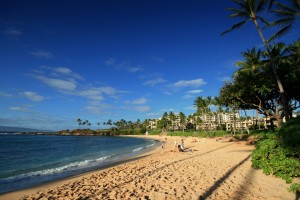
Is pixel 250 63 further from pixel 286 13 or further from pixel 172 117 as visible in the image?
pixel 172 117

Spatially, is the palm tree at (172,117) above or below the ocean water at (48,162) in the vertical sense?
above

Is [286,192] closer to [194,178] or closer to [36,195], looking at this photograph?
[194,178]

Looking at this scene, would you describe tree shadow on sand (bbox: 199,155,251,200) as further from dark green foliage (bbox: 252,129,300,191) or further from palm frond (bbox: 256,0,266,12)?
palm frond (bbox: 256,0,266,12)

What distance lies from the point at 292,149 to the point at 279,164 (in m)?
1.07

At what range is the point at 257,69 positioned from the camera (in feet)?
86.3

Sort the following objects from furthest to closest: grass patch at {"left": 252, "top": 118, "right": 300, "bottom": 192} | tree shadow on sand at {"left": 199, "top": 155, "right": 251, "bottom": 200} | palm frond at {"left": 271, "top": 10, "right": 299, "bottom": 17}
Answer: palm frond at {"left": 271, "top": 10, "right": 299, "bottom": 17}
grass patch at {"left": 252, "top": 118, "right": 300, "bottom": 192}
tree shadow on sand at {"left": 199, "top": 155, "right": 251, "bottom": 200}

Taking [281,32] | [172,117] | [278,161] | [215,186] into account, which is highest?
[281,32]

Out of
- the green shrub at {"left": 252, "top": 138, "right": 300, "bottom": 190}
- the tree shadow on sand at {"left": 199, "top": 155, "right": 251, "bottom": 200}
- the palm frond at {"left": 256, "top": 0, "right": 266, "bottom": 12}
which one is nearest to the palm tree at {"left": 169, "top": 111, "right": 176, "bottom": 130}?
the palm frond at {"left": 256, "top": 0, "right": 266, "bottom": 12}

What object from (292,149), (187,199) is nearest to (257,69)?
(292,149)

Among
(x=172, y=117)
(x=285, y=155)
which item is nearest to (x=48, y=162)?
(x=285, y=155)

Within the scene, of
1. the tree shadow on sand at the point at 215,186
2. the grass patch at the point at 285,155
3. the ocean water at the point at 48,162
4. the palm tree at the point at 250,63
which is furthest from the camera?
the palm tree at the point at 250,63

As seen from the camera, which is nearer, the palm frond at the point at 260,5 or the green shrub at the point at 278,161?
the green shrub at the point at 278,161

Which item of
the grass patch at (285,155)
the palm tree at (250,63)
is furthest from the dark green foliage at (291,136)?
the palm tree at (250,63)

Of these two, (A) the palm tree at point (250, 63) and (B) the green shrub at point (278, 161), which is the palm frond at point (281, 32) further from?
(B) the green shrub at point (278, 161)
